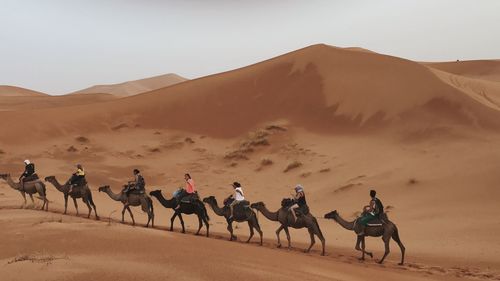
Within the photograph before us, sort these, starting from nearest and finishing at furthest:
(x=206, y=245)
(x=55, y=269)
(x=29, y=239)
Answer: (x=55, y=269) < (x=29, y=239) < (x=206, y=245)

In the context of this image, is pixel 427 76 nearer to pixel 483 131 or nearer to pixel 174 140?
pixel 483 131

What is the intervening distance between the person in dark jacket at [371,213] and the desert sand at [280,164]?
1.16 metres

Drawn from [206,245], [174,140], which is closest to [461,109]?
[174,140]

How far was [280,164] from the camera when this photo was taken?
113 ft

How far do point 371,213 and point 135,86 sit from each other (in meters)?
157

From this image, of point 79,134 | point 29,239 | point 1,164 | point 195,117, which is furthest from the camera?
point 195,117

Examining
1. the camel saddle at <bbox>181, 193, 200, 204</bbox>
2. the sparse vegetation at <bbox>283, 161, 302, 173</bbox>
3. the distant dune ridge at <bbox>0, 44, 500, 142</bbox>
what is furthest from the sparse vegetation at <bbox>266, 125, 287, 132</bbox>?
the camel saddle at <bbox>181, 193, 200, 204</bbox>

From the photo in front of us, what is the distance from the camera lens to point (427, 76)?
3972 centimetres

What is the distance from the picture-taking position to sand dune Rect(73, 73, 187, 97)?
5945 inches

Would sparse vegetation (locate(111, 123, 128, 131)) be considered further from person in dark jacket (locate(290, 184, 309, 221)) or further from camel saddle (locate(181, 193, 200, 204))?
person in dark jacket (locate(290, 184, 309, 221))

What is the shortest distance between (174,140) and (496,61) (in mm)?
66435

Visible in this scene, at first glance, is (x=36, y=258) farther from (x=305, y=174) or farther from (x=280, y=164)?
(x=280, y=164)

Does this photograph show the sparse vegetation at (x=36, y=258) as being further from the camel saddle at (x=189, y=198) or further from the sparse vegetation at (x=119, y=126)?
the sparse vegetation at (x=119, y=126)

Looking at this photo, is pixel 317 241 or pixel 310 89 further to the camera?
pixel 310 89
